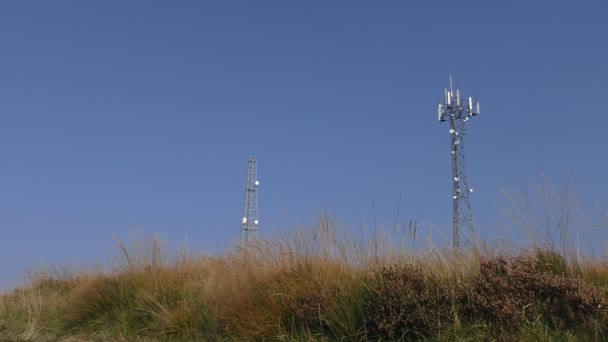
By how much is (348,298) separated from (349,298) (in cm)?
1

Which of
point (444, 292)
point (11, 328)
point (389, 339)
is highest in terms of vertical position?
point (444, 292)

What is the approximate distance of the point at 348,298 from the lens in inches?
218

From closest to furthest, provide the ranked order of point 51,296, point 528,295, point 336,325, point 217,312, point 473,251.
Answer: point 528,295 → point 336,325 → point 473,251 → point 217,312 → point 51,296

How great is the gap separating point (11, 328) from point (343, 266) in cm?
606

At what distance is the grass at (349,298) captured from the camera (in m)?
4.55

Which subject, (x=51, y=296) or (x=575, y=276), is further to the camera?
(x=51, y=296)

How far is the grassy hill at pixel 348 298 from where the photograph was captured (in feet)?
14.9

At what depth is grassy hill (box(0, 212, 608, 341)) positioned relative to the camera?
455cm

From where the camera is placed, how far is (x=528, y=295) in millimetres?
4676

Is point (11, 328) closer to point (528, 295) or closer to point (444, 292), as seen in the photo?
point (444, 292)

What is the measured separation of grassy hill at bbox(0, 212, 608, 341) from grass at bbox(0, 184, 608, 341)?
0.01 m

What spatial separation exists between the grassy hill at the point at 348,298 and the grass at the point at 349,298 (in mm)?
12

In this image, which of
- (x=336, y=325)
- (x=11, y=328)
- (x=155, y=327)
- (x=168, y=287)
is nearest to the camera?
(x=336, y=325)

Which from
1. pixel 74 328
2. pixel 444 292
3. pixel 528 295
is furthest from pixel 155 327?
pixel 528 295
